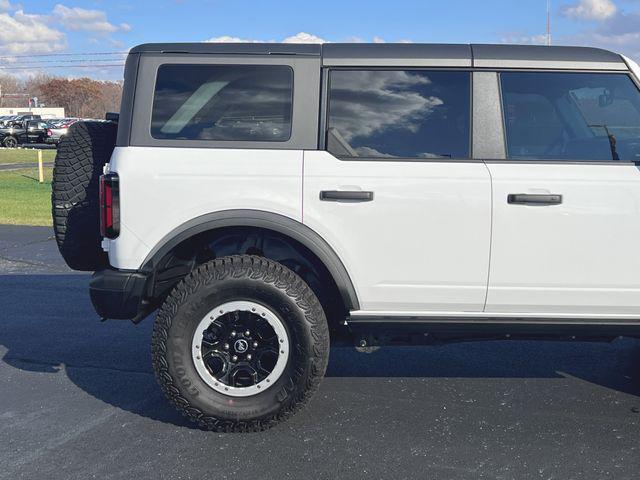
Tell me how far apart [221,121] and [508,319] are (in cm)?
199

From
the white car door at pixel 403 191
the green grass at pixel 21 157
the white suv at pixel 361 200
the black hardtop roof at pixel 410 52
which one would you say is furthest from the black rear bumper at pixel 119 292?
the green grass at pixel 21 157

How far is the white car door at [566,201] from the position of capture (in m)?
3.88

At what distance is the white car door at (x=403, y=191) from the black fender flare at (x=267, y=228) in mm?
49

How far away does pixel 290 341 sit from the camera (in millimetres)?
3979

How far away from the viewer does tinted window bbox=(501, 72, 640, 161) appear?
13.2 ft

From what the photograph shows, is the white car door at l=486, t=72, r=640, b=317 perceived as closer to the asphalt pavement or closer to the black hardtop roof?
the black hardtop roof

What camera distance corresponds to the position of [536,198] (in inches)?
152

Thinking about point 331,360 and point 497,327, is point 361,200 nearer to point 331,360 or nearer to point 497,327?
point 497,327

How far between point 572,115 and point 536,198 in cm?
62

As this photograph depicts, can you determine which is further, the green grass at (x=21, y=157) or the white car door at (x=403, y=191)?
the green grass at (x=21, y=157)

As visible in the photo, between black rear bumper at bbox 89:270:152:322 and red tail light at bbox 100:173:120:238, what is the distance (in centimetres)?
24

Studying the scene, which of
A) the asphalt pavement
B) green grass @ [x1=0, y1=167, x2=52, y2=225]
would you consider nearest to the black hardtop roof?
the asphalt pavement

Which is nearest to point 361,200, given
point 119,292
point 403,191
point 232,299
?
point 403,191

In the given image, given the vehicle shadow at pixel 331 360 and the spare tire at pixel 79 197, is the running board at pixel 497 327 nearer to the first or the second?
the vehicle shadow at pixel 331 360
